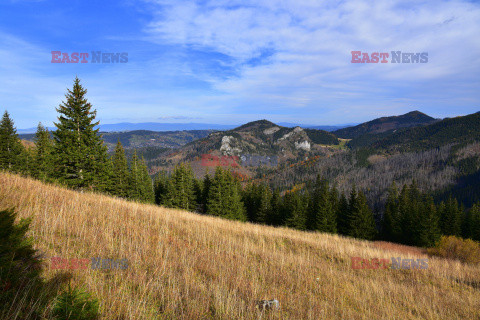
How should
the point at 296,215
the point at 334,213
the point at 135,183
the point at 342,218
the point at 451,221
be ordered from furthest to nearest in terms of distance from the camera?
the point at 342,218 < the point at 451,221 < the point at 334,213 < the point at 135,183 < the point at 296,215

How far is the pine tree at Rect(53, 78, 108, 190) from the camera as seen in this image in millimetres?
21250

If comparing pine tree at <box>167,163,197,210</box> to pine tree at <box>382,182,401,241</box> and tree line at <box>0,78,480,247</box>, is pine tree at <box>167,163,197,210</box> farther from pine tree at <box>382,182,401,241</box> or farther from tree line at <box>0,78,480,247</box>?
pine tree at <box>382,182,401,241</box>

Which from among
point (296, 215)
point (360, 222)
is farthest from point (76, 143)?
point (360, 222)

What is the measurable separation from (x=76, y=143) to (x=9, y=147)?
28286mm

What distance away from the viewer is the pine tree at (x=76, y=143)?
69.7 ft

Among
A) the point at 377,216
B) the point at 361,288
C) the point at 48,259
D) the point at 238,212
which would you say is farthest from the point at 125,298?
the point at 377,216

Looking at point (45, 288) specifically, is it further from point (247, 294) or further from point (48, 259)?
point (247, 294)

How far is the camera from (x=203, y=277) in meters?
4.70

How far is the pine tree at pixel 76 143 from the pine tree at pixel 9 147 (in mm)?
24141

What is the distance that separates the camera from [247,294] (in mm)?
4289

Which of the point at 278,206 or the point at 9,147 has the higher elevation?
the point at 9,147

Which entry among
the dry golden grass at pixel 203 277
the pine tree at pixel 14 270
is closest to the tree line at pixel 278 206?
the dry golden grass at pixel 203 277

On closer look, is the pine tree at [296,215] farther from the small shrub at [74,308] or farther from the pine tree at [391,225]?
the small shrub at [74,308]

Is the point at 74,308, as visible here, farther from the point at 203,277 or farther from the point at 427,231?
the point at 427,231
